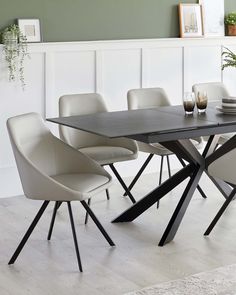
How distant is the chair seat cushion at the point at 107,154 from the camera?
5215 millimetres

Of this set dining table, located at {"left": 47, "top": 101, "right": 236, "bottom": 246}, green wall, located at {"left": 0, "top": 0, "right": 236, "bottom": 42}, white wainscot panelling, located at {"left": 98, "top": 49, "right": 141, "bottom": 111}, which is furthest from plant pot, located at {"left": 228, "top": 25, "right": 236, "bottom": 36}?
dining table, located at {"left": 47, "top": 101, "right": 236, "bottom": 246}

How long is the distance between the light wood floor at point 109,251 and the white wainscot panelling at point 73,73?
45.5 inches

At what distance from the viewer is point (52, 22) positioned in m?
6.16

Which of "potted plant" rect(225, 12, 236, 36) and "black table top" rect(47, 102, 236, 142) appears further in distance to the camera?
"potted plant" rect(225, 12, 236, 36)

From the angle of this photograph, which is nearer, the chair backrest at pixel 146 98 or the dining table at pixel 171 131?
the dining table at pixel 171 131

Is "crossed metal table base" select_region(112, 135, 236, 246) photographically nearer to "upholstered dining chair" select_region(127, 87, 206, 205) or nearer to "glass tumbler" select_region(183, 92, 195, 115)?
"glass tumbler" select_region(183, 92, 195, 115)

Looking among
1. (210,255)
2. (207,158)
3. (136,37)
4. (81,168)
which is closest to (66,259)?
(81,168)

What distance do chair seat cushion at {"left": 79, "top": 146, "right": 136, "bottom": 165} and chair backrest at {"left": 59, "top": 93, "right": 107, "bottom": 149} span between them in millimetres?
104

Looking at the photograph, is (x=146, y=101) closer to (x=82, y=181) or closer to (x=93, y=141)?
(x=93, y=141)

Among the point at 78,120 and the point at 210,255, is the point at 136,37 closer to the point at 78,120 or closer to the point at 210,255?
the point at 78,120

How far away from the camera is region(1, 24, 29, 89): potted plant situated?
5809 mm

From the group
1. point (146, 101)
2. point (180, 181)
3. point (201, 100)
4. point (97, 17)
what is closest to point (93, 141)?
point (146, 101)

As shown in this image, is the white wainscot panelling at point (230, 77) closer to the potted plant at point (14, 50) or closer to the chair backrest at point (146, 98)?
the chair backrest at point (146, 98)

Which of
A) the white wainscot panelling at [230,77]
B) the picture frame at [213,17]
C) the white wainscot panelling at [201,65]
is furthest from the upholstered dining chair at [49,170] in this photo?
the white wainscot panelling at [230,77]
